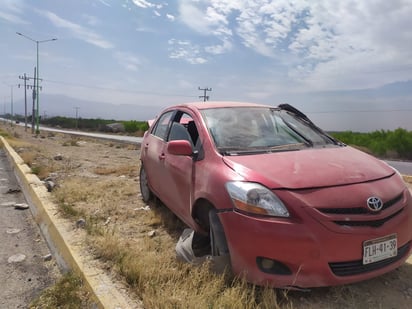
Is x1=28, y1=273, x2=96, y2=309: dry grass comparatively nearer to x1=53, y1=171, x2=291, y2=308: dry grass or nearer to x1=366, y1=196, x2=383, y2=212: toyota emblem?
x1=53, y1=171, x2=291, y2=308: dry grass

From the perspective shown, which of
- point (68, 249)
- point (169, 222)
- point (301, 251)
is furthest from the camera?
point (169, 222)

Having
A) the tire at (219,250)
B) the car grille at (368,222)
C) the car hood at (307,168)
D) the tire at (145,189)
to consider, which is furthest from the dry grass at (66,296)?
the tire at (145,189)

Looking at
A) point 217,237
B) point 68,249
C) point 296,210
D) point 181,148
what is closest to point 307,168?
point 296,210

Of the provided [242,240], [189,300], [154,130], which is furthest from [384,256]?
[154,130]

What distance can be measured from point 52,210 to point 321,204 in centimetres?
386

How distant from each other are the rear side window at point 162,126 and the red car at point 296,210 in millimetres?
1317

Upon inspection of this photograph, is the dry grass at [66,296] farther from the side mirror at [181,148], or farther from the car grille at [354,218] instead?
the car grille at [354,218]

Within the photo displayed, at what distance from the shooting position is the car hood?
2631 mm

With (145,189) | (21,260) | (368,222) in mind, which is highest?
(368,222)

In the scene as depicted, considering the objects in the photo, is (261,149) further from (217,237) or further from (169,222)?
(169,222)

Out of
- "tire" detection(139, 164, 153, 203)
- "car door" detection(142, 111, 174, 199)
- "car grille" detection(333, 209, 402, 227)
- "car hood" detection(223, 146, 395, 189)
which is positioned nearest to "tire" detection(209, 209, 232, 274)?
"car hood" detection(223, 146, 395, 189)

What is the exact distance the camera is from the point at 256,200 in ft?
8.43

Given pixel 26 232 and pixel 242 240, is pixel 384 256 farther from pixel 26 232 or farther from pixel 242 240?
pixel 26 232

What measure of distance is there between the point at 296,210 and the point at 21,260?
9.98 ft
